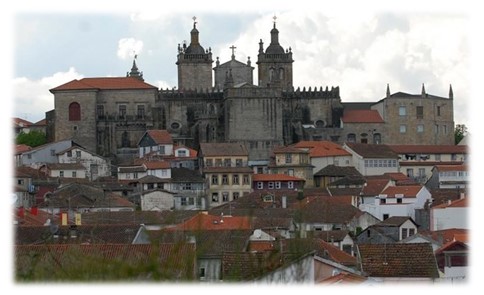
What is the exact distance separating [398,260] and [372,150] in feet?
156

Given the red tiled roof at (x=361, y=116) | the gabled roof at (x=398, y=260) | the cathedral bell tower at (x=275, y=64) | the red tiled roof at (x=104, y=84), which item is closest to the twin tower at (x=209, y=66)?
the cathedral bell tower at (x=275, y=64)

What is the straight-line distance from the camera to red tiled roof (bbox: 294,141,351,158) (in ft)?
215

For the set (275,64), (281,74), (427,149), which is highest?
(275,64)

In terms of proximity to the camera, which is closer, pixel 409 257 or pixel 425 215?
pixel 409 257

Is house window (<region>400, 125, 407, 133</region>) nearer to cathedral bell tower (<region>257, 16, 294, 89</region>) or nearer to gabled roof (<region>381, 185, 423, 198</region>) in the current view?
cathedral bell tower (<region>257, 16, 294, 89</region>)

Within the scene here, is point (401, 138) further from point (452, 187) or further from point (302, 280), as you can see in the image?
point (302, 280)

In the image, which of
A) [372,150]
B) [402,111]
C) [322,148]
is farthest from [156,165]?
[402,111]

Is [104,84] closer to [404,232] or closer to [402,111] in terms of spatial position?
[402,111]

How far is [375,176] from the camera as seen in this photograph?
64.9 metres

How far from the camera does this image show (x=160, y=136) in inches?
2630

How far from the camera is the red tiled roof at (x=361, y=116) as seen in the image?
73.1 meters

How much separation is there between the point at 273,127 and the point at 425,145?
28.7 ft

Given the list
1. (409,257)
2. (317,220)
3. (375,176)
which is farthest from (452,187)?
(409,257)

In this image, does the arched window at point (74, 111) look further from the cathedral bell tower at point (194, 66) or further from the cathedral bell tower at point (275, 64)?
the cathedral bell tower at point (275, 64)
